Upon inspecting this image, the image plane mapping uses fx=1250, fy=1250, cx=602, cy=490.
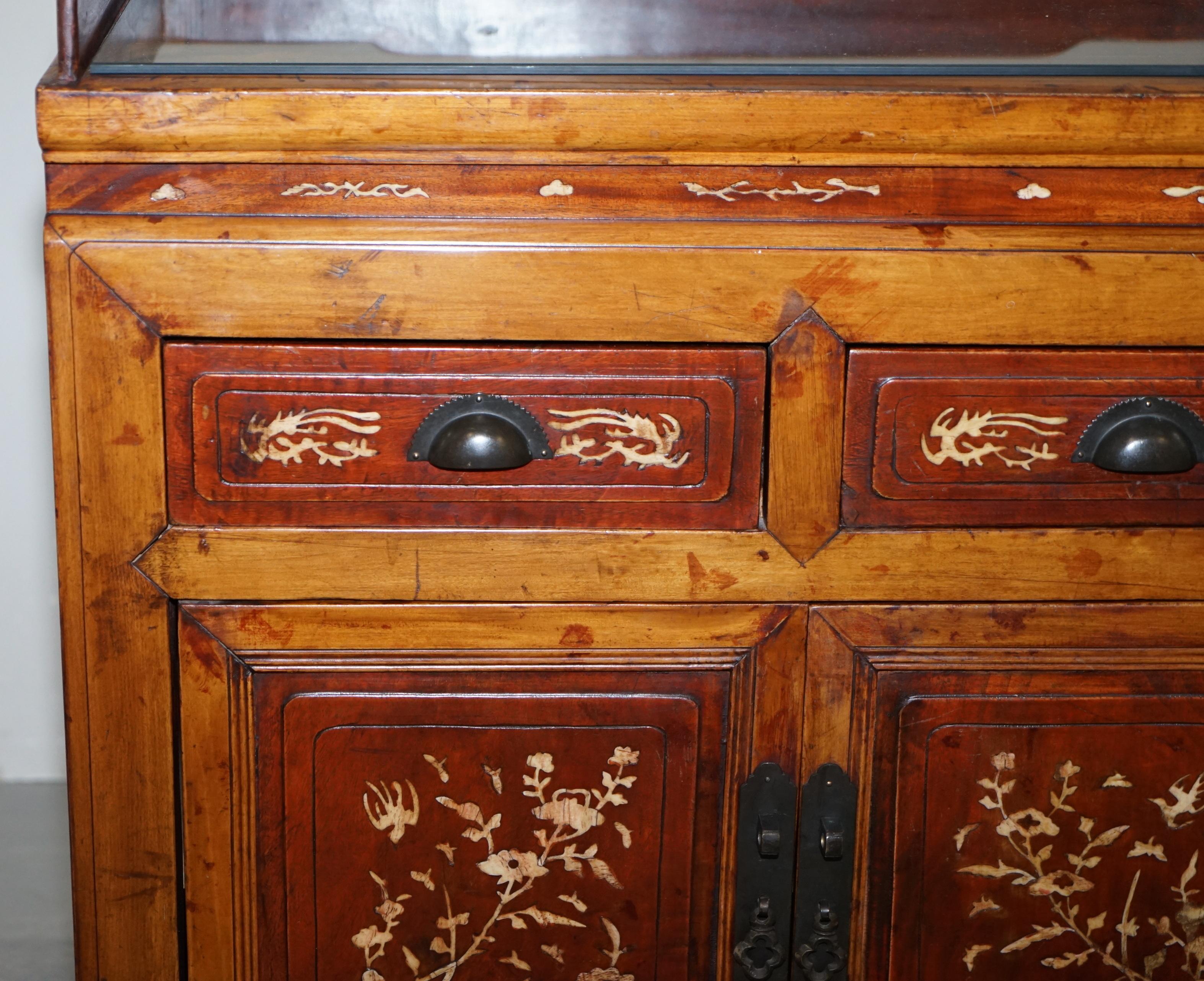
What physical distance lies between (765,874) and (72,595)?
2.16 ft

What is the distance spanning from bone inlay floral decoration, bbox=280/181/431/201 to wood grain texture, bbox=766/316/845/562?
1.11 ft

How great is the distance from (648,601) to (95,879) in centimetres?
55

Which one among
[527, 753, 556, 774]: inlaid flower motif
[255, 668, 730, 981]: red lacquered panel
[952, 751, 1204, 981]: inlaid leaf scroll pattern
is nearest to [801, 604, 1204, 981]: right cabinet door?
[952, 751, 1204, 981]: inlaid leaf scroll pattern

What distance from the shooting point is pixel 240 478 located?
1.05 m

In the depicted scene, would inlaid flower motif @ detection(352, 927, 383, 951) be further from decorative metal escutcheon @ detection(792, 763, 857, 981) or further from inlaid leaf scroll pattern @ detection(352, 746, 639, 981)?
decorative metal escutcheon @ detection(792, 763, 857, 981)

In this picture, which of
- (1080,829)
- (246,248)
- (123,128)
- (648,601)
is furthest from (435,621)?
(1080,829)

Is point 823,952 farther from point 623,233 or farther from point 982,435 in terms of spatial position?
point 623,233

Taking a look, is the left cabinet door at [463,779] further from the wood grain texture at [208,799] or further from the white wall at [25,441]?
the white wall at [25,441]

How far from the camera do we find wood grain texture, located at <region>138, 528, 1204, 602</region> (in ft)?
3.49

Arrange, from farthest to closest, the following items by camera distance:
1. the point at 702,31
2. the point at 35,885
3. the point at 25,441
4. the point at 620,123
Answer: the point at 25,441 < the point at 35,885 < the point at 702,31 < the point at 620,123

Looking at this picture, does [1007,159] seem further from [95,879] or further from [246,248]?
[95,879]

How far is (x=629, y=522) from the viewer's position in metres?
1.08

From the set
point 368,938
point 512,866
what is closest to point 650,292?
point 512,866

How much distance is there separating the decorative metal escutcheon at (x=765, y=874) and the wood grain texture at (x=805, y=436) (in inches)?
8.6
